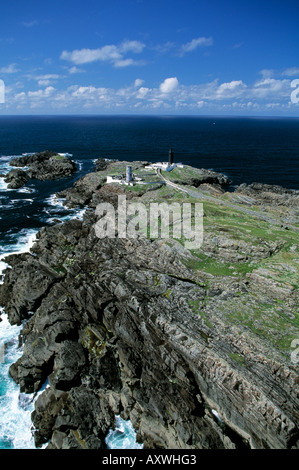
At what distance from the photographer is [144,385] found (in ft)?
84.7

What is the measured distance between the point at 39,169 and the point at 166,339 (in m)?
90.4

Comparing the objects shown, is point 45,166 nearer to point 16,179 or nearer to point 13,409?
point 16,179

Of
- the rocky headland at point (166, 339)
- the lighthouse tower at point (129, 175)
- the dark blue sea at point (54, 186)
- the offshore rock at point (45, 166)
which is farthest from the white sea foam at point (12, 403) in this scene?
the offshore rock at point (45, 166)

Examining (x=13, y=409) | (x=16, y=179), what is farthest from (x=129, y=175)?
(x=13, y=409)

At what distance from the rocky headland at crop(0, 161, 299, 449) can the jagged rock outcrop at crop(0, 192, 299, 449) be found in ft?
0.32

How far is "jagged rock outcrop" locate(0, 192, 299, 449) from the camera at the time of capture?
21.9 m

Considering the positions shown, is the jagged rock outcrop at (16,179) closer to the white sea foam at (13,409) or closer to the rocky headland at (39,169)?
the rocky headland at (39,169)

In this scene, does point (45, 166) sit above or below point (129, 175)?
above

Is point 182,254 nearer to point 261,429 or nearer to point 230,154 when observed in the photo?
point 261,429

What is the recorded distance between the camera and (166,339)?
26.7m

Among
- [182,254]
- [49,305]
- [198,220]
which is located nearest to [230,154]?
[198,220]

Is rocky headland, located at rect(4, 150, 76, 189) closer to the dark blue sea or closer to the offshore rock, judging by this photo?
the offshore rock

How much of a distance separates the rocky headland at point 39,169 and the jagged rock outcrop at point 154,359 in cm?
6179

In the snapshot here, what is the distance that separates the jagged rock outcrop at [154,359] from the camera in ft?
71.8
